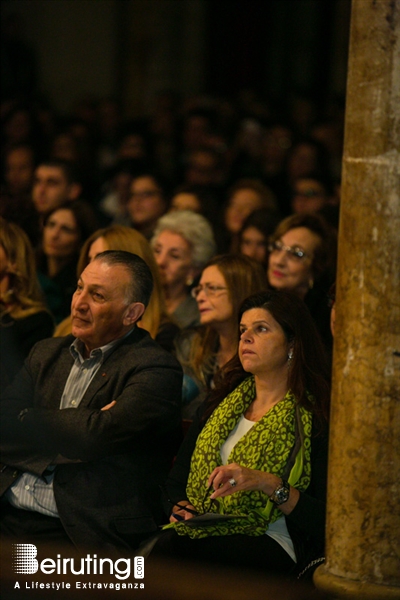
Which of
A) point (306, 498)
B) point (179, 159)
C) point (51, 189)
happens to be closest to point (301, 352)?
point (306, 498)

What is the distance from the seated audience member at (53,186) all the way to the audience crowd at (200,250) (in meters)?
0.01

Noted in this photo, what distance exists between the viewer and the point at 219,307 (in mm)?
6066

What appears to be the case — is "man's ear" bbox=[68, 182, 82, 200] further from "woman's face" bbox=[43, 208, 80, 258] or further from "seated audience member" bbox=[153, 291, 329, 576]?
"seated audience member" bbox=[153, 291, 329, 576]

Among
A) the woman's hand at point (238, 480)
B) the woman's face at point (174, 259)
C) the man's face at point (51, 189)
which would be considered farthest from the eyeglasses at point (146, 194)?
the woman's hand at point (238, 480)

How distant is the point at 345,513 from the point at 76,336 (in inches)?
63.7

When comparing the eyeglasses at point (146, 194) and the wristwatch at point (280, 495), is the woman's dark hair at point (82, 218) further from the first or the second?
the wristwatch at point (280, 495)

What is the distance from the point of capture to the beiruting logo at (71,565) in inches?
132

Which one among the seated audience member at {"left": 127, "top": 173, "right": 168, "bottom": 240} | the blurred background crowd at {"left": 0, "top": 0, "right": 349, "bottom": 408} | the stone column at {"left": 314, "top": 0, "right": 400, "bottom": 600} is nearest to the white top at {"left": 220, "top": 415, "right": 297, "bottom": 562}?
the stone column at {"left": 314, "top": 0, "right": 400, "bottom": 600}

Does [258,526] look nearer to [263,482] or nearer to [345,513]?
[263,482]

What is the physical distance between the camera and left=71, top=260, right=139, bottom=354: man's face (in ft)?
16.3

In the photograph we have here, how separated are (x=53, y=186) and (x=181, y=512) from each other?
5031 mm

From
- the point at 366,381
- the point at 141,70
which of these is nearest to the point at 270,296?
the point at 366,381

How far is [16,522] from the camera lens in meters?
4.92

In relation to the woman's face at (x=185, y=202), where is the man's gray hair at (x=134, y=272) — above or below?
below
